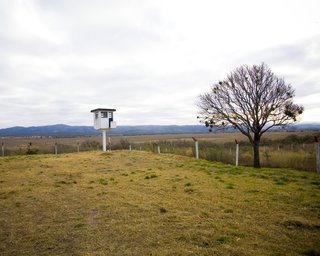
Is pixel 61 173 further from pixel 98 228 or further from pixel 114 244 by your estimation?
pixel 114 244

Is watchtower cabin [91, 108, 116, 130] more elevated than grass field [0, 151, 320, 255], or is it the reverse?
watchtower cabin [91, 108, 116, 130]

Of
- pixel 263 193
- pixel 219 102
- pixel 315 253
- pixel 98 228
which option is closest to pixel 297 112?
pixel 219 102

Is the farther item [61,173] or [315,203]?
[61,173]

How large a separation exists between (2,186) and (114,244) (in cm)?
718

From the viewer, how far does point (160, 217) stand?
620 centimetres

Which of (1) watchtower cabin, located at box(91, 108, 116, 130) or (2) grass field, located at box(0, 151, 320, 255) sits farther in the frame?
(1) watchtower cabin, located at box(91, 108, 116, 130)

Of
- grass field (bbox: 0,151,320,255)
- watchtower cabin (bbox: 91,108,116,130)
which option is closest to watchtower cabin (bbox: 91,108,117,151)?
watchtower cabin (bbox: 91,108,116,130)

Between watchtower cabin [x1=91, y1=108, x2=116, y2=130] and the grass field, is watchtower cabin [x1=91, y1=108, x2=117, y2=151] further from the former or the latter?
the grass field

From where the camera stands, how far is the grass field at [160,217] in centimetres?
461

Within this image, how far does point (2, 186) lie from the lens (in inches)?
385

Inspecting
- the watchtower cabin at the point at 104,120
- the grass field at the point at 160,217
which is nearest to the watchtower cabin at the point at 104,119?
the watchtower cabin at the point at 104,120

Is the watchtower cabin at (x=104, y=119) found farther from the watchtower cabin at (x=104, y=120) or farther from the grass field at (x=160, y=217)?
the grass field at (x=160, y=217)

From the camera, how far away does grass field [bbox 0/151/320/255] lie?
461 cm

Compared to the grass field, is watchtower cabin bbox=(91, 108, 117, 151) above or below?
above
